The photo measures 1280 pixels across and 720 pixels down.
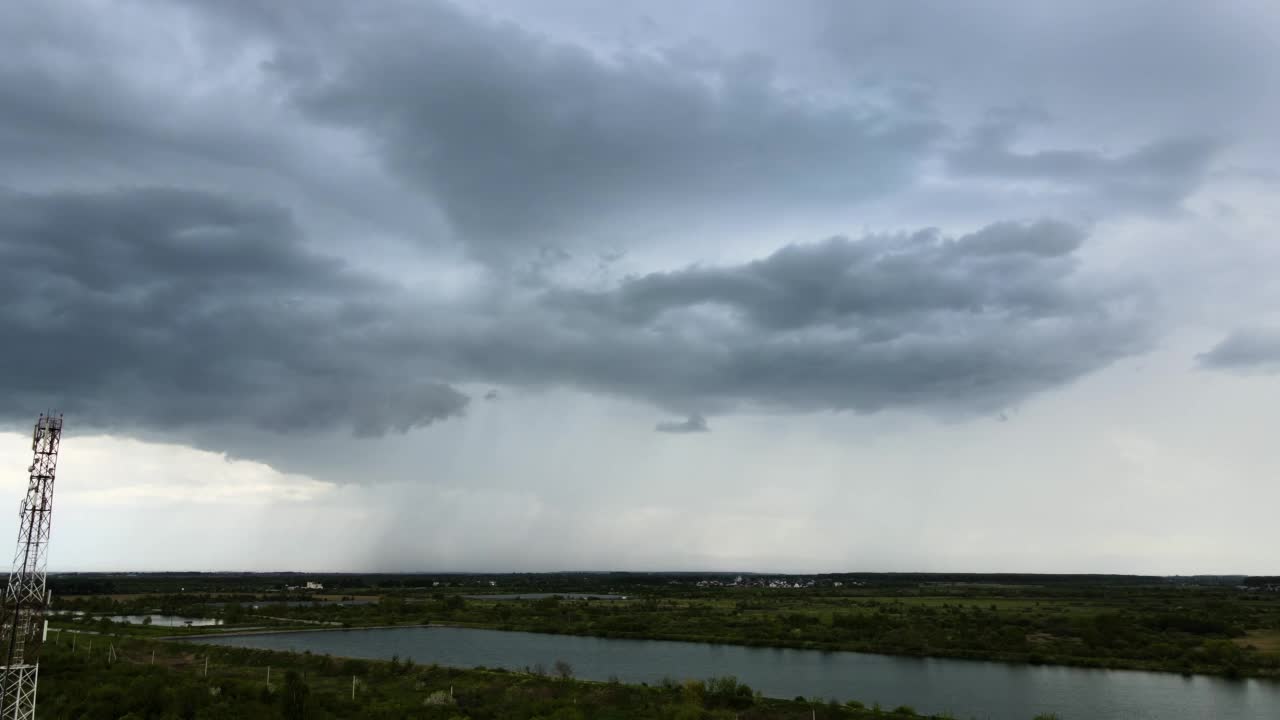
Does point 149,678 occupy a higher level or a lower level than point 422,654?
higher

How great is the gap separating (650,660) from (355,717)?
3527 cm

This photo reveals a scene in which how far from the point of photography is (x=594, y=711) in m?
38.7

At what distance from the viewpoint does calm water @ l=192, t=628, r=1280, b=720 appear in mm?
47188

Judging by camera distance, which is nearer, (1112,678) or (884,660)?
(1112,678)

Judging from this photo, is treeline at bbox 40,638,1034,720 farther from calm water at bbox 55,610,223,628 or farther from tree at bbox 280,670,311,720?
calm water at bbox 55,610,223,628

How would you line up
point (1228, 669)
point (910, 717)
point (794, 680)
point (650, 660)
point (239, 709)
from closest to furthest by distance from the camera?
point (239, 709), point (910, 717), point (794, 680), point (1228, 669), point (650, 660)

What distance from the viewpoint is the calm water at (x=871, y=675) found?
47.2 metres

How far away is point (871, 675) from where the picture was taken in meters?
58.6

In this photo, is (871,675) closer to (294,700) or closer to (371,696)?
(371,696)

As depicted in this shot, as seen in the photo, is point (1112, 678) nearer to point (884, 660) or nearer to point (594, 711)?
point (884, 660)

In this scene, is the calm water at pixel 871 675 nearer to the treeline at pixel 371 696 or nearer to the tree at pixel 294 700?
the treeline at pixel 371 696

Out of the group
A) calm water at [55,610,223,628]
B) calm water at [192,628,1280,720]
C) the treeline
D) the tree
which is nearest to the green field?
calm water at [55,610,223,628]

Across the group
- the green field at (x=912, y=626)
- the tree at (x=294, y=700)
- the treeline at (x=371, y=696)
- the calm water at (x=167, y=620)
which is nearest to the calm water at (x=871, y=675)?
the green field at (x=912, y=626)

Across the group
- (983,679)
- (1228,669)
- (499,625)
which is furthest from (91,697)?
(1228,669)
